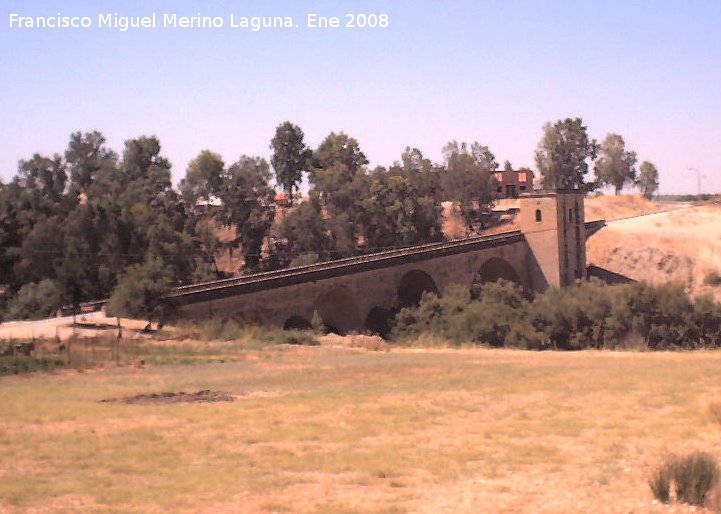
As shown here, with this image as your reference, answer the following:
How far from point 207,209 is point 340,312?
3627cm

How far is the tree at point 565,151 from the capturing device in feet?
328

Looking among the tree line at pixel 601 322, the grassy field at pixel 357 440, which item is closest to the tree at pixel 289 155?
the tree line at pixel 601 322

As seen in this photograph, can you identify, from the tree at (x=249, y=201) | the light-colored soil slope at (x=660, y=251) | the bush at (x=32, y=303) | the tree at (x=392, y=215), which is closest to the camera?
the bush at (x=32, y=303)

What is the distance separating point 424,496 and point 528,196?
50457 mm

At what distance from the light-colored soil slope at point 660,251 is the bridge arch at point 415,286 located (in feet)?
78.4

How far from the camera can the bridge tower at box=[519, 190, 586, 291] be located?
185 feet

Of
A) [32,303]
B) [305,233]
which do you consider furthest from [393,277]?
[305,233]

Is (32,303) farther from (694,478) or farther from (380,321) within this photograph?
(694,478)

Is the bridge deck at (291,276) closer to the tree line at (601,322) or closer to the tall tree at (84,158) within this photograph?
the tree line at (601,322)

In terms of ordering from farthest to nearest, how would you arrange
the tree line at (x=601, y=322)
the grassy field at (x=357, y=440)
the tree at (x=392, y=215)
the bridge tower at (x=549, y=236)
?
the tree at (x=392, y=215) → the bridge tower at (x=549, y=236) → the tree line at (x=601, y=322) → the grassy field at (x=357, y=440)

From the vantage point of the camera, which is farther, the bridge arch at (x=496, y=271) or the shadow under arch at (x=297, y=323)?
the bridge arch at (x=496, y=271)

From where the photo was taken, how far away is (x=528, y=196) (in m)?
57.4

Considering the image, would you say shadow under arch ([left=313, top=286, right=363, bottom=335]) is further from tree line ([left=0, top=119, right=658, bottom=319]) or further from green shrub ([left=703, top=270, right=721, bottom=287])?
green shrub ([left=703, top=270, right=721, bottom=287])

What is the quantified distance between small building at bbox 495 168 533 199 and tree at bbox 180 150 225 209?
127 ft
